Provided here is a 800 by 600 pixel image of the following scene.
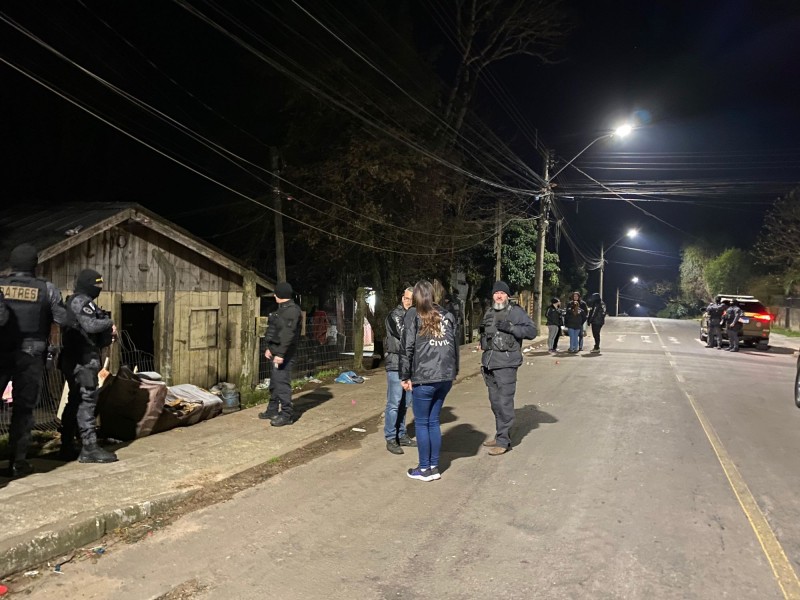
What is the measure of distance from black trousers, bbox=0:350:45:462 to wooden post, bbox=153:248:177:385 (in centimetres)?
400

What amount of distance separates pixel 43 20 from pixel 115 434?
10.6 m

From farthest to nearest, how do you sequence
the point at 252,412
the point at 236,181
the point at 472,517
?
1. the point at 236,181
2. the point at 252,412
3. the point at 472,517

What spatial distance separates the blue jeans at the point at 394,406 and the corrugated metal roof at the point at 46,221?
4.50m

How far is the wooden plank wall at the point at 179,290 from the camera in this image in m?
Answer: 8.27

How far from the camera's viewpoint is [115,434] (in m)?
6.89

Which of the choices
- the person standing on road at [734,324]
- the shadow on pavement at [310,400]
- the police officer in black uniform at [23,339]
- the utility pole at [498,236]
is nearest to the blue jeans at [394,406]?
the shadow on pavement at [310,400]

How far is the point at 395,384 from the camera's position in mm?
6824

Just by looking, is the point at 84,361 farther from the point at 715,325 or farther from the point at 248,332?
the point at 715,325

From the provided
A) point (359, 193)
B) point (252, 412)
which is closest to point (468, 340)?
point (359, 193)

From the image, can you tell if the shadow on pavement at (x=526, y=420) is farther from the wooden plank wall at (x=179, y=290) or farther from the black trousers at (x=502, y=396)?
the wooden plank wall at (x=179, y=290)

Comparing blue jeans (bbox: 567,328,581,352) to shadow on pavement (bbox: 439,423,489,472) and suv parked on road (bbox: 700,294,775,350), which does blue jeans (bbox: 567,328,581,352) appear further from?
shadow on pavement (bbox: 439,423,489,472)

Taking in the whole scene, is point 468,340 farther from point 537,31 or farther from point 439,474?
point 439,474

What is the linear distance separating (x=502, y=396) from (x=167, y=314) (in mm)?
5523

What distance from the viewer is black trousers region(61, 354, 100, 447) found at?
5672 millimetres
